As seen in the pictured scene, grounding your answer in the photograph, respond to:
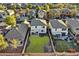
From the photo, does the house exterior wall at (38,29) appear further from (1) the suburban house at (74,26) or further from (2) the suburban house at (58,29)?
(1) the suburban house at (74,26)

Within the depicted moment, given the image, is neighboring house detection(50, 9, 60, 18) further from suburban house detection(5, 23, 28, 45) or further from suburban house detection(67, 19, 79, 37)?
suburban house detection(5, 23, 28, 45)

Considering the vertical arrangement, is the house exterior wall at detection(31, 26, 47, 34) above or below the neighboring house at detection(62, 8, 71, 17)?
below

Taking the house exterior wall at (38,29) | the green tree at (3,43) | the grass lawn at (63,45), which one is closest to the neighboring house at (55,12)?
the house exterior wall at (38,29)

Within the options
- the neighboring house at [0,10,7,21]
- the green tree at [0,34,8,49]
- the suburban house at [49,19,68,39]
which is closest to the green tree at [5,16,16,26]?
the neighboring house at [0,10,7,21]

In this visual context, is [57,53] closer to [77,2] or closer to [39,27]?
[39,27]

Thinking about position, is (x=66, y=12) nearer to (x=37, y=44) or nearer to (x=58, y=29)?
(x=58, y=29)

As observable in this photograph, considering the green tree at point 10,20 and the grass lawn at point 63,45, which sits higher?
the green tree at point 10,20
